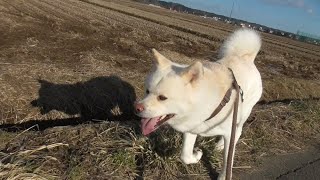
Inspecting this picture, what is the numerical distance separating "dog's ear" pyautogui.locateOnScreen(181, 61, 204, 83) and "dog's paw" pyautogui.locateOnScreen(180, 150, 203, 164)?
1.13 meters

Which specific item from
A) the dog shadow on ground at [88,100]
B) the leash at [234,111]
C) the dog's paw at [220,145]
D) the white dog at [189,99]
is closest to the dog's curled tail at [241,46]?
the white dog at [189,99]

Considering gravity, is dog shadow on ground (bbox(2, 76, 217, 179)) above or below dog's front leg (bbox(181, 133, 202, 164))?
below

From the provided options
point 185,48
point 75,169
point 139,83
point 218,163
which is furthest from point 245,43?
point 185,48

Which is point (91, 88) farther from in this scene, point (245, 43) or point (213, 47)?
point (213, 47)

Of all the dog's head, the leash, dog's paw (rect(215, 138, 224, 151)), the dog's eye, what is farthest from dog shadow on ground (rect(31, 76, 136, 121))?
the dog's eye

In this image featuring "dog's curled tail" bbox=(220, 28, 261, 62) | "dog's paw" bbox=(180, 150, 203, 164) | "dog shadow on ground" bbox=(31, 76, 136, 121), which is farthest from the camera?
"dog shadow on ground" bbox=(31, 76, 136, 121)

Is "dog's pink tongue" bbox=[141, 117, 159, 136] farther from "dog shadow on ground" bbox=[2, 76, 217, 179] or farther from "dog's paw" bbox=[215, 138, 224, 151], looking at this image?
"dog shadow on ground" bbox=[2, 76, 217, 179]

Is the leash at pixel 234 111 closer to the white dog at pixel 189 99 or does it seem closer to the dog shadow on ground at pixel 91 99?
the white dog at pixel 189 99

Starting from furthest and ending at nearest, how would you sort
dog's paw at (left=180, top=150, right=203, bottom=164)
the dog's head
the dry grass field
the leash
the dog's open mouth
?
dog's paw at (left=180, top=150, right=203, bottom=164)
the dry grass field
the leash
the dog's open mouth
the dog's head

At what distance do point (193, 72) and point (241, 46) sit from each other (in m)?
1.92

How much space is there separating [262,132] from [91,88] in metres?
3.32

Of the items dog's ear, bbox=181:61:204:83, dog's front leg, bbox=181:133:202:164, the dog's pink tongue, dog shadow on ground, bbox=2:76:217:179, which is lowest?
dog shadow on ground, bbox=2:76:217:179

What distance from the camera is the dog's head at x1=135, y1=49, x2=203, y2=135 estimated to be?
3750mm

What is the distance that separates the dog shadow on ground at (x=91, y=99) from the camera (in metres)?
7.33
